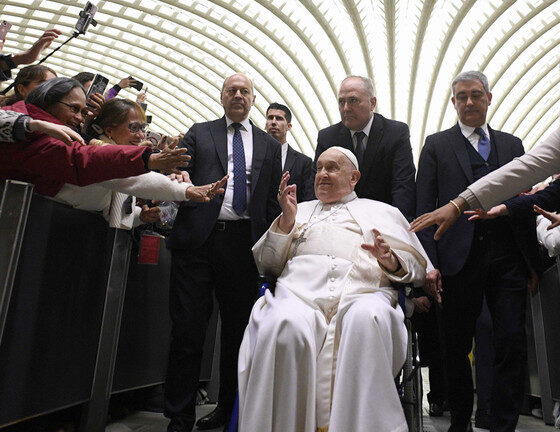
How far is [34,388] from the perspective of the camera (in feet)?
8.79

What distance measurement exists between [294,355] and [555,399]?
3057 millimetres

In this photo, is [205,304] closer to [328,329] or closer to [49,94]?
[328,329]

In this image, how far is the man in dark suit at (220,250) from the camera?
11.6ft

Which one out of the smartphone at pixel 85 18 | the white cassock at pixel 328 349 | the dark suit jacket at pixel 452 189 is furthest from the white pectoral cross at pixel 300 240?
the smartphone at pixel 85 18

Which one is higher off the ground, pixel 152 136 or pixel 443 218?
pixel 152 136

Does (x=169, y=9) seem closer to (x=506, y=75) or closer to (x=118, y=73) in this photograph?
(x=118, y=73)

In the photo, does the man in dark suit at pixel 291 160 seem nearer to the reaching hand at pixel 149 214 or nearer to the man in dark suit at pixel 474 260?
the man in dark suit at pixel 474 260

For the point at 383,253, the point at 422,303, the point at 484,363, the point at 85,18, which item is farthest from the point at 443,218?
the point at 85,18

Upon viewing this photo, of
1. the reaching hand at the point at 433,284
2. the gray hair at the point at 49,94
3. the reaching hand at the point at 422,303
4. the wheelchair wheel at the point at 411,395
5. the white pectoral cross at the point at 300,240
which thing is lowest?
the wheelchair wheel at the point at 411,395

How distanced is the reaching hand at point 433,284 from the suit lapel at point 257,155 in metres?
1.47

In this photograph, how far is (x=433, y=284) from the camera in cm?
346

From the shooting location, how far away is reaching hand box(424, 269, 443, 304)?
11.3 ft

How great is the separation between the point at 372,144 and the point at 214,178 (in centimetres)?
143

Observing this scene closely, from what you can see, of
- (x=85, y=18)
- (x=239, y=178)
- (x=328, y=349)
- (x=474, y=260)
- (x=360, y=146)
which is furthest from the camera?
(x=85, y=18)
